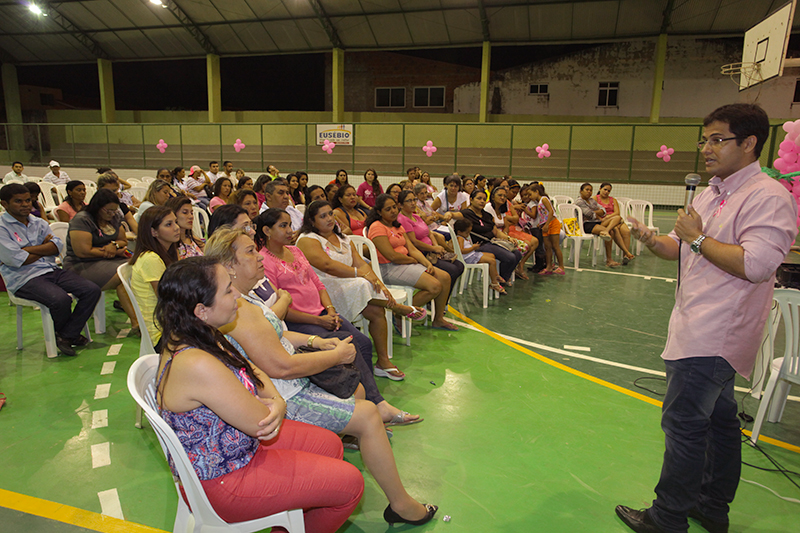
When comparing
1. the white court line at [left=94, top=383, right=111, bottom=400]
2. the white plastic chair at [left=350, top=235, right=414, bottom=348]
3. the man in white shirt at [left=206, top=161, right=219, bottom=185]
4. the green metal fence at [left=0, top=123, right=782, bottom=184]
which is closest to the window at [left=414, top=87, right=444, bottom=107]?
the green metal fence at [left=0, top=123, right=782, bottom=184]

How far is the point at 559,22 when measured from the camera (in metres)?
14.8

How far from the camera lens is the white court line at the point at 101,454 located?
8.46 ft

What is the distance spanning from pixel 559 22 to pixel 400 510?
16.0 m

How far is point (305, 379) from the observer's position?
88.4 inches

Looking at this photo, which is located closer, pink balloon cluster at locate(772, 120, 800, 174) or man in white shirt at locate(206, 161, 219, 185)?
pink balloon cluster at locate(772, 120, 800, 174)

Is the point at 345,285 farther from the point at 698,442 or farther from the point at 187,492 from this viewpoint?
the point at 698,442

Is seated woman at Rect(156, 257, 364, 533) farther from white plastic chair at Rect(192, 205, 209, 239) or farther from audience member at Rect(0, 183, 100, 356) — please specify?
white plastic chair at Rect(192, 205, 209, 239)

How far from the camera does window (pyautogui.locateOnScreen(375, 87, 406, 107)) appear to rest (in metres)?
20.2

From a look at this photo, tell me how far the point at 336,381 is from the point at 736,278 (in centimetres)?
165

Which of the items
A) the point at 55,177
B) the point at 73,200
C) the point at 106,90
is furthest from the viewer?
the point at 106,90

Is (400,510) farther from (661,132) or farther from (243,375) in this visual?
(661,132)

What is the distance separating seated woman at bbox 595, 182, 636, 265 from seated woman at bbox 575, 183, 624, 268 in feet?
0.33

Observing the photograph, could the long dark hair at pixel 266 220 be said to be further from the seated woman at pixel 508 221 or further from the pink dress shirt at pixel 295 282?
the seated woman at pixel 508 221

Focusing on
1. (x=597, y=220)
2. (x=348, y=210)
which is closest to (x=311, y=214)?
(x=348, y=210)
